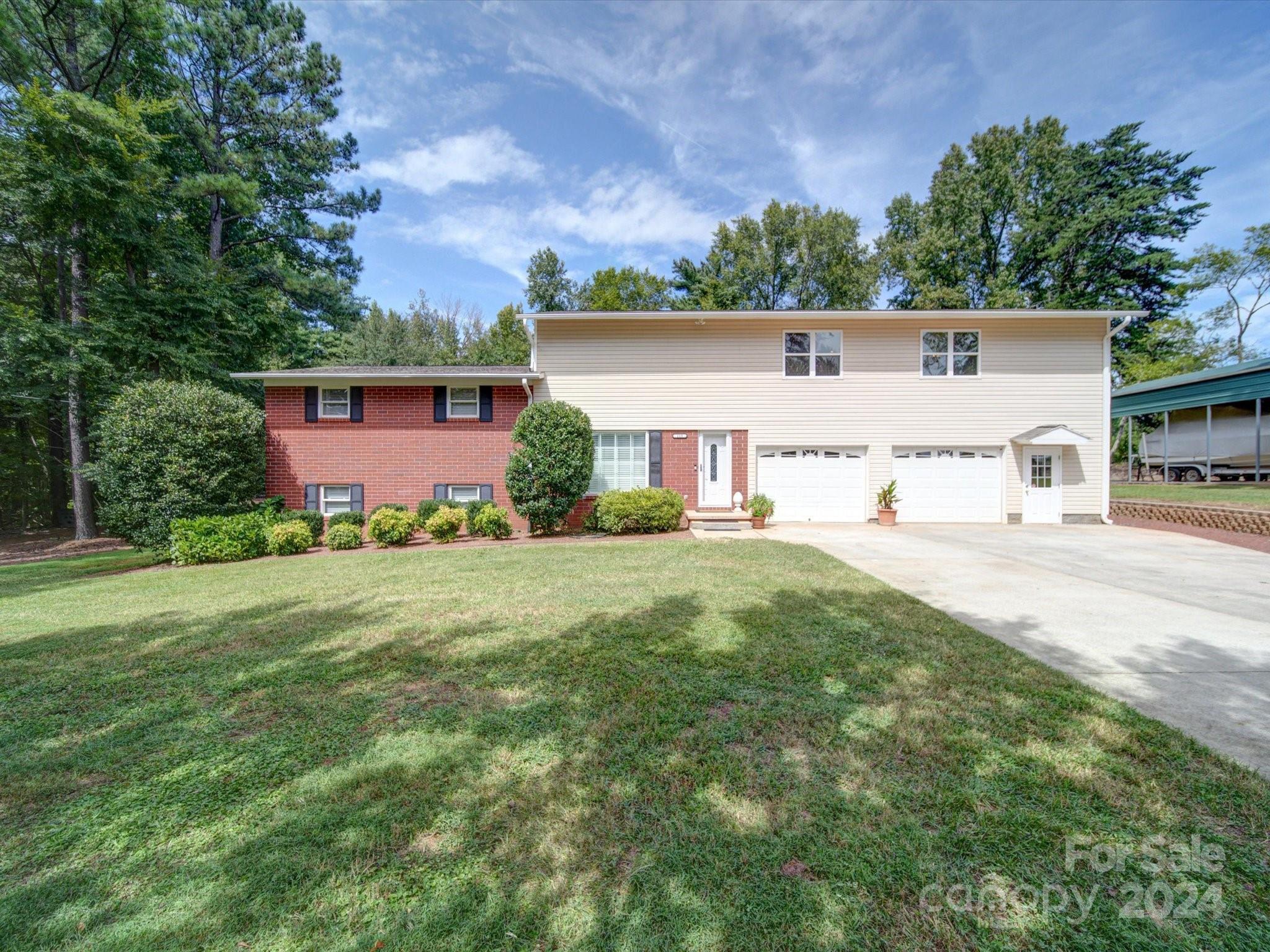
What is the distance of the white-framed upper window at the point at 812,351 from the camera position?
520 inches

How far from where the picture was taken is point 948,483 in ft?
A: 43.0

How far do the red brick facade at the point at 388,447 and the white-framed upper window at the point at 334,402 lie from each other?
235 millimetres

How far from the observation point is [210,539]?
9.17 metres

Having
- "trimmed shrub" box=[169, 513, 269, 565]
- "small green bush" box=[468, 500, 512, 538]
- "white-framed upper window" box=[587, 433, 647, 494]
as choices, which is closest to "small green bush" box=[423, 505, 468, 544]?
"small green bush" box=[468, 500, 512, 538]

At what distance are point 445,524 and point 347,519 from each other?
6.71 ft

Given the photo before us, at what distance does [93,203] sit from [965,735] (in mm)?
19465

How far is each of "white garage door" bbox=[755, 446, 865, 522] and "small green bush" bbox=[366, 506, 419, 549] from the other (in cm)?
855

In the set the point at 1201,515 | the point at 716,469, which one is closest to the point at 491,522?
the point at 716,469

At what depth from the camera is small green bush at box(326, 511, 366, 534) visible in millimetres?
10320

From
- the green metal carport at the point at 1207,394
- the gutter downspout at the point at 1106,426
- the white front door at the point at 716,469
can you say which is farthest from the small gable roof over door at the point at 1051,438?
the white front door at the point at 716,469

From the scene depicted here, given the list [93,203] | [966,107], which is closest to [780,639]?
[93,203]

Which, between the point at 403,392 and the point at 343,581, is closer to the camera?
the point at 343,581

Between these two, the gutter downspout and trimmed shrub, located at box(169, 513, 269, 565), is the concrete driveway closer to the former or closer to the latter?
the gutter downspout

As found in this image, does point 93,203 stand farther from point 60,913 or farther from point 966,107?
point 966,107
